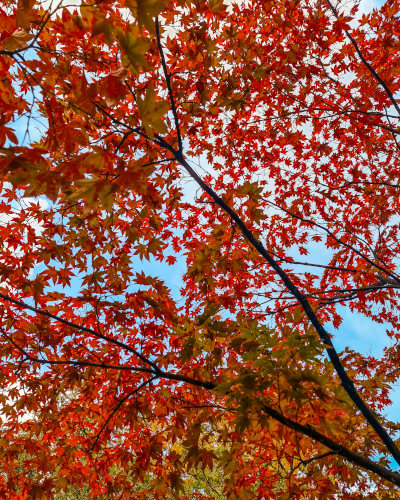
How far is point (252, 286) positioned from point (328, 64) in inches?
191

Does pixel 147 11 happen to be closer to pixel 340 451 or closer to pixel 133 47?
pixel 133 47

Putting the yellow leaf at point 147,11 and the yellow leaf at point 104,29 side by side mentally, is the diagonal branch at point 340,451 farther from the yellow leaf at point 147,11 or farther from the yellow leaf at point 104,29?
the yellow leaf at point 104,29

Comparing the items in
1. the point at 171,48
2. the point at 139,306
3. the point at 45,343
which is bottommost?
the point at 45,343

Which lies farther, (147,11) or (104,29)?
(104,29)

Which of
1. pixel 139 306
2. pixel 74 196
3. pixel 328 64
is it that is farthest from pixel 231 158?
pixel 74 196

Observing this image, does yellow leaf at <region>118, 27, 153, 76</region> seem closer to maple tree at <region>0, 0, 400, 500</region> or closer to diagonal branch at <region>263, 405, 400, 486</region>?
maple tree at <region>0, 0, 400, 500</region>

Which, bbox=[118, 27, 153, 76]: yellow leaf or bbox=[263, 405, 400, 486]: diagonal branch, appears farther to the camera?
bbox=[263, 405, 400, 486]: diagonal branch

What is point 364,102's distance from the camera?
5.94 m

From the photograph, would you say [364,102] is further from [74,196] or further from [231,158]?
[74,196]

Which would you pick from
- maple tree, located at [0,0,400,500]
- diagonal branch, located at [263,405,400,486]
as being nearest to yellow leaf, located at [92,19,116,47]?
maple tree, located at [0,0,400,500]

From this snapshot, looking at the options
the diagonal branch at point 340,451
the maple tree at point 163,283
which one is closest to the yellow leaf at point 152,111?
the maple tree at point 163,283

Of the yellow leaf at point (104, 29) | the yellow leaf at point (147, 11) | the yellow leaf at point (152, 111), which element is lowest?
the yellow leaf at point (152, 111)

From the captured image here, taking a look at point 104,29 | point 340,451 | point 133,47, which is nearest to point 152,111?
point 133,47

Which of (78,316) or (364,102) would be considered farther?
(364,102)
